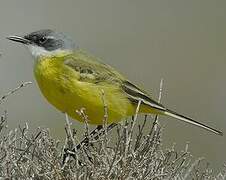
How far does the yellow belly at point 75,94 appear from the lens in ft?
22.7

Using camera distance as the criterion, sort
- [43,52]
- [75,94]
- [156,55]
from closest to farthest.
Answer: [75,94]
[43,52]
[156,55]

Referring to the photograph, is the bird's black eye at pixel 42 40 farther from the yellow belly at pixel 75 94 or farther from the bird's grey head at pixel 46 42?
the yellow belly at pixel 75 94

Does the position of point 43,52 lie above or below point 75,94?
above

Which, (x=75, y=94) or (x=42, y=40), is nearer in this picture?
(x=75, y=94)

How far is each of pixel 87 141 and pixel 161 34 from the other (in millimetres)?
11223

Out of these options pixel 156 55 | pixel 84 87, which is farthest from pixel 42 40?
pixel 156 55

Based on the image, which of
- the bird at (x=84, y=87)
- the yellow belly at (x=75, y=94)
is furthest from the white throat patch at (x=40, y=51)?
the yellow belly at (x=75, y=94)

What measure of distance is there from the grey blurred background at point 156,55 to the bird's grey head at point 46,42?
2.04 m

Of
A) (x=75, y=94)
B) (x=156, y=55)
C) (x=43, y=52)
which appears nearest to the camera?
(x=75, y=94)

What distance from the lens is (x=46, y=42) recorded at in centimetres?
746

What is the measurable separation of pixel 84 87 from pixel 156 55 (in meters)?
8.51

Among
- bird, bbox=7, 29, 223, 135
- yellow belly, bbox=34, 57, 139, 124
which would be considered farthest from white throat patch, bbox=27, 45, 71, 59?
yellow belly, bbox=34, 57, 139, 124

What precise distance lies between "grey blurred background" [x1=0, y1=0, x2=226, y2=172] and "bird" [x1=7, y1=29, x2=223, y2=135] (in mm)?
2146

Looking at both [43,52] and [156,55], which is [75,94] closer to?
[43,52]
